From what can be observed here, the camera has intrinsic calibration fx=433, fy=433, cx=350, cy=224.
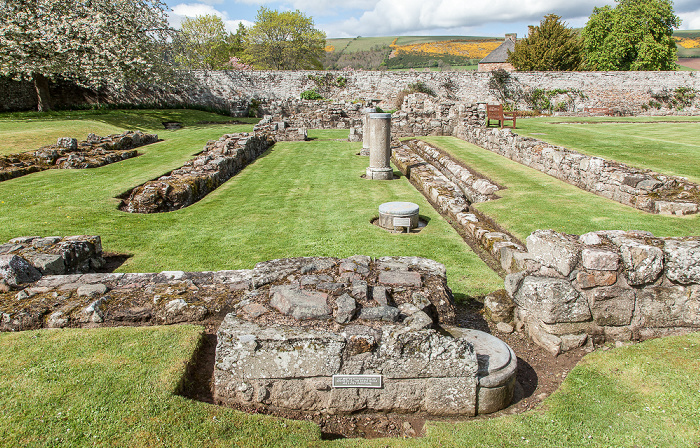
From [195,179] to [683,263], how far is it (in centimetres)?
1108

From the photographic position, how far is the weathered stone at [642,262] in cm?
470

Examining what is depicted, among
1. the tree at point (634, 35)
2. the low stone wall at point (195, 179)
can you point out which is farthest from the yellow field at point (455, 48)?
the low stone wall at point (195, 179)

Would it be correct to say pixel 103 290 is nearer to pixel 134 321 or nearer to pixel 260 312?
pixel 134 321

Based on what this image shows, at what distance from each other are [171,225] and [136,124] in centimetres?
2015

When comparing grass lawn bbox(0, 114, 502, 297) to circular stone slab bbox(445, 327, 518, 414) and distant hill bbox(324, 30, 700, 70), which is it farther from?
distant hill bbox(324, 30, 700, 70)

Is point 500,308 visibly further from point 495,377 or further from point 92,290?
point 92,290

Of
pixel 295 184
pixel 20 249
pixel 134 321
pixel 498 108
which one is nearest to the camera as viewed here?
pixel 134 321

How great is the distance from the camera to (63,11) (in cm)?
2375

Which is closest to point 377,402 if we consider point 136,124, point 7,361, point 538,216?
point 7,361

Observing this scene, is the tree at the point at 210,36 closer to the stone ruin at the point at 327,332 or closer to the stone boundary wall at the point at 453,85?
the stone boundary wall at the point at 453,85

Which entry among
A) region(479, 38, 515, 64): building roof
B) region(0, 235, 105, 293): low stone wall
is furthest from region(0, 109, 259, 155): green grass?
region(479, 38, 515, 64): building roof

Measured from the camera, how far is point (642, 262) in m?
4.71

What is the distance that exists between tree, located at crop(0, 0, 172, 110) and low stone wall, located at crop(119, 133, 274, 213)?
1112cm

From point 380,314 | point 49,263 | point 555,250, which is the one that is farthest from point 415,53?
point 380,314
